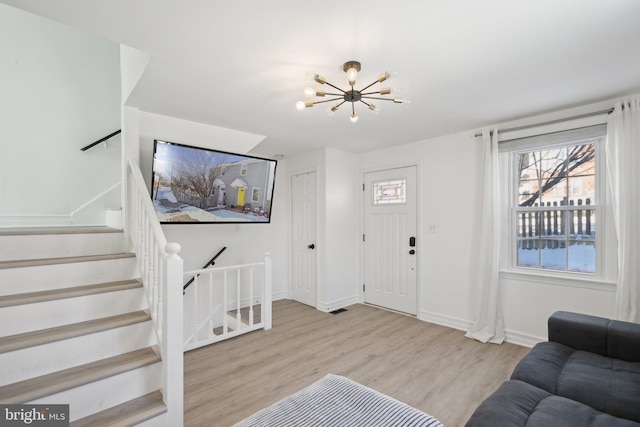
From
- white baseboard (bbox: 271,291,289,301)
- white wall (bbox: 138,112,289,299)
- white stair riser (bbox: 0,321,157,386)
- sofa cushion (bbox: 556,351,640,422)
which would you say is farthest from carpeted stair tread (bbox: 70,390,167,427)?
white baseboard (bbox: 271,291,289,301)

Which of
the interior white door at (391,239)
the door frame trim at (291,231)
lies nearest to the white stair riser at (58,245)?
the door frame trim at (291,231)

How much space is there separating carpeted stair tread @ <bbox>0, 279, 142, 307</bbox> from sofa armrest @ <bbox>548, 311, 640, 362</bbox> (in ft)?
9.82

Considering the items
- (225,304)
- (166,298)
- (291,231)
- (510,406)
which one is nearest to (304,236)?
(291,231)

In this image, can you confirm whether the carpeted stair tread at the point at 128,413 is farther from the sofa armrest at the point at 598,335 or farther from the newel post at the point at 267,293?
the sofa armrest at the point at 598,335

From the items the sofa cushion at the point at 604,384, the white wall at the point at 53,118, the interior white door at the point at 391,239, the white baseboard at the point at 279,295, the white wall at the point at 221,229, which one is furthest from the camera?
the white baseboard at the point at 279,295

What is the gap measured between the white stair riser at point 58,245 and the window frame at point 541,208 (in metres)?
3.77

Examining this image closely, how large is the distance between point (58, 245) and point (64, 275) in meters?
0.33

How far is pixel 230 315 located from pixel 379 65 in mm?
3316

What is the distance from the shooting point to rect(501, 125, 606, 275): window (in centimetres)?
265

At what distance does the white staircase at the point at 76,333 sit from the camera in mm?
1585

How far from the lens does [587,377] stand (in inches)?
60.1

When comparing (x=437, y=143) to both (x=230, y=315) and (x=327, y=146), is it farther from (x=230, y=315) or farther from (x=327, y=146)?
(x=230, y=315)

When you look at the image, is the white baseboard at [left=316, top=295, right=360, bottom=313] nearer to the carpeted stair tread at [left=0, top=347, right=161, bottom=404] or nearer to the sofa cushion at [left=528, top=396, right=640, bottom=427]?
the carpeted stair tread at [left=0, top=347, right=161, bottom=404]

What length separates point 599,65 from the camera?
193 cm
